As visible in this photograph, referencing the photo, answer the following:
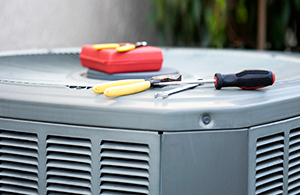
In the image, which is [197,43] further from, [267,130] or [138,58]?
[267,130]

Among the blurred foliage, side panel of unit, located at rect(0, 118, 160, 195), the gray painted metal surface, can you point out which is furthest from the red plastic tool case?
the blurred foliage

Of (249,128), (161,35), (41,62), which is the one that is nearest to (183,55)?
(41,62)

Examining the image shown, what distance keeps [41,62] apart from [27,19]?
0.61 meters

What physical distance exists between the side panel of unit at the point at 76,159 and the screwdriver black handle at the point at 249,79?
15 centimetres

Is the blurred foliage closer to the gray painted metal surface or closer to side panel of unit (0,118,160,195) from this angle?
the gray painted metal surface

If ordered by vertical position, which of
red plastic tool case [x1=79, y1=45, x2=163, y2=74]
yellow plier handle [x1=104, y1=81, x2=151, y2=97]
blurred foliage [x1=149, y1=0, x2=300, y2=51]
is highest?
blurred foliage [x1=149, y1=0, x2=300, y2=51]

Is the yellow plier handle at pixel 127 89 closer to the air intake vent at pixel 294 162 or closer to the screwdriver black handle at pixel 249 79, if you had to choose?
the screwdriver black handle at pixel 249 79

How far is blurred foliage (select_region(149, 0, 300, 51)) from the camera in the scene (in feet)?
5.70

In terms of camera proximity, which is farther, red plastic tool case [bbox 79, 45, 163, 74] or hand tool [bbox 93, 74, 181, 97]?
red plastic tool case [bbox 79, 45, 163, 74]

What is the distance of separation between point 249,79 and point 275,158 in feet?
0.41

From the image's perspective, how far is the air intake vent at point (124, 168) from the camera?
0.46m

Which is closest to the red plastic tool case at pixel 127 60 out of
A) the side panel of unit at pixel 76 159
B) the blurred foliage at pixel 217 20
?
the side panel of unit at pixel 76 159

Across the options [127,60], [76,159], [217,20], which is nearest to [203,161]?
[76,159]

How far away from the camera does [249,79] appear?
0.52 meters
